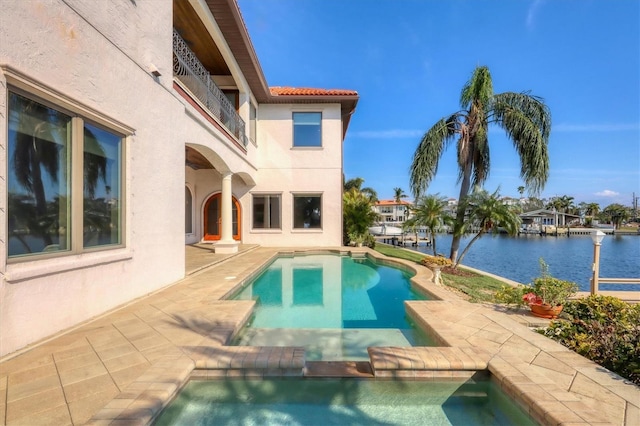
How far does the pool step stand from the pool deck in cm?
1

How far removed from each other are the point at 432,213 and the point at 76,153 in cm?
1114

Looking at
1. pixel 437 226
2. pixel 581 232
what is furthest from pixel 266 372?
pixel 581 232

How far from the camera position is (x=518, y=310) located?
17.5 ft

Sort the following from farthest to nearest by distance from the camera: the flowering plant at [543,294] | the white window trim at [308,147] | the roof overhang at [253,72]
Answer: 1. the white window trim at [308,147]
2. the roof overhang at [253,72]
3. the flowering plant at [543,294]

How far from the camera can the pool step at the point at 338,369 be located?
10.3 feet

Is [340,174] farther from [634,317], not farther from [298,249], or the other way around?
[634,317]

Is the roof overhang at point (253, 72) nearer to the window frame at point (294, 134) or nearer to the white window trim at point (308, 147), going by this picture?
the white window trim at point (308, 147)

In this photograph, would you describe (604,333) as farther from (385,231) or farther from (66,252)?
(385,231)

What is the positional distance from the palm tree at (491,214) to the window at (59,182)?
1050cm

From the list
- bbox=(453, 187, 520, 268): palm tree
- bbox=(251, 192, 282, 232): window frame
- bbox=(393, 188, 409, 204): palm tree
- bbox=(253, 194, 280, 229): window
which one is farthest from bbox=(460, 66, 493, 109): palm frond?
bbox=(393, 188, 409, 204): palm tree

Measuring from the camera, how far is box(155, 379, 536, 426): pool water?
257 cm

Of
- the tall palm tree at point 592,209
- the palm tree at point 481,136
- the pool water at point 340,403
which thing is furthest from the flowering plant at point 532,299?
the tall palm tree at point 592,209

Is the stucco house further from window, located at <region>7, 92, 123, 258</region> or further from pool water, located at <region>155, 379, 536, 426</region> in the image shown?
pool water, located at <region>155, 379, 536, 426</region>

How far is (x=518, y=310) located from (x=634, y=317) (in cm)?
152
